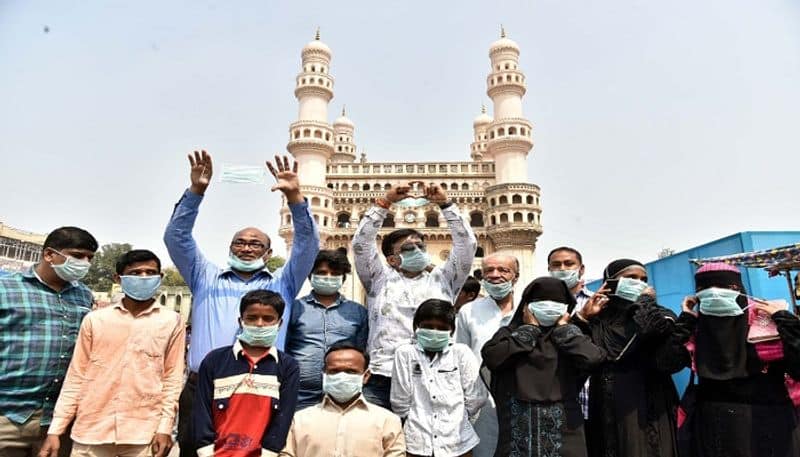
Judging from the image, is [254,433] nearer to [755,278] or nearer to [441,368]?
[441,368]

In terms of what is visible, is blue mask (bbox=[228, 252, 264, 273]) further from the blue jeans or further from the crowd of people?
the blue jeans

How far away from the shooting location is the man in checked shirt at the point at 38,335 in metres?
3.03

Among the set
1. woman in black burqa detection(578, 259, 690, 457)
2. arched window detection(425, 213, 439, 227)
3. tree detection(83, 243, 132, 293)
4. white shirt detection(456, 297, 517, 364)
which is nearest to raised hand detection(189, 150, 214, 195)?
white shirt detection(456, 297, 517, 364)

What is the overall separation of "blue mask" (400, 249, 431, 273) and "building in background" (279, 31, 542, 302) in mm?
29162

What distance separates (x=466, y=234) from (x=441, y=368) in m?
1.21

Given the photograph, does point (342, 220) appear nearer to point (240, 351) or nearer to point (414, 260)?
point (414, 260)

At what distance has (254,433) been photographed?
2795mm

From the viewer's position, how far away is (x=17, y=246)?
41.7 meters

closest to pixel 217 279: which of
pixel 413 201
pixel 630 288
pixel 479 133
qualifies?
pixel 413 201

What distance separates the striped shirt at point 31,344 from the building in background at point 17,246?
45.3 meters

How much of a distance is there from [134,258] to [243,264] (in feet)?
2.33

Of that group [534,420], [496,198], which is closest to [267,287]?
[534,420]

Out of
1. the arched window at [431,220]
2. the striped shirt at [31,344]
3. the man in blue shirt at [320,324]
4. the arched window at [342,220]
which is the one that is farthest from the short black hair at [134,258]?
the arched window at [342,220]

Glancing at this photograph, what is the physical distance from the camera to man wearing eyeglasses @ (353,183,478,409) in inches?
144
